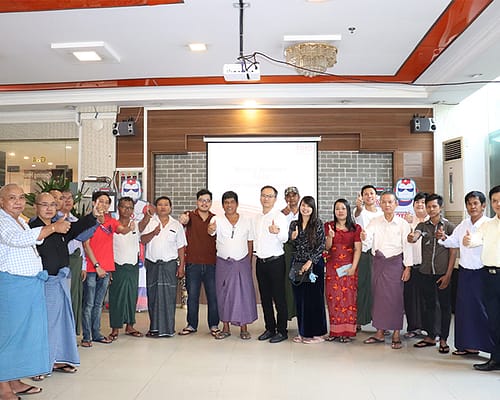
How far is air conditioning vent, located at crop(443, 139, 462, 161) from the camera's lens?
736 cm

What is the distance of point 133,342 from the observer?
5.22 meters

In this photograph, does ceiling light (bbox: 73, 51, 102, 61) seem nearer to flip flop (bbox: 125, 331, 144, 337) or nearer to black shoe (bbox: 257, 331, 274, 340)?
flip flop (bbox: 125, 331, 144, 337)

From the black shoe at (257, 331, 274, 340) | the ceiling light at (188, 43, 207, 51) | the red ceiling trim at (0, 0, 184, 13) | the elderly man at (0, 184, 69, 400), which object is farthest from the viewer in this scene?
the ceiling light at (188, 43, 207, 51)

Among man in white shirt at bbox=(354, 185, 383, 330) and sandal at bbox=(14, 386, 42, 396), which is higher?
man in white shirt at bbox=(354, 185, 383, 330)

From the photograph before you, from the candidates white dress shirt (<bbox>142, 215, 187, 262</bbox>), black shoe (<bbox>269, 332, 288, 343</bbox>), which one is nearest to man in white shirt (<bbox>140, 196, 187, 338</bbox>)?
white dress shirt (<bbox>142, 215, 187, 262</bbox>)

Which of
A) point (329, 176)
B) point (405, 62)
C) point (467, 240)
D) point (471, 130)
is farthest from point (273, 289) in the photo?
point (471, 130)

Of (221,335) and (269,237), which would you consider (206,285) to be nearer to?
(221,335)

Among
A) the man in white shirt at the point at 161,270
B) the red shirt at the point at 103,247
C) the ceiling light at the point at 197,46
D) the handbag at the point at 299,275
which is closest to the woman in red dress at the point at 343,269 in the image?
the handbag at the point at 299,275

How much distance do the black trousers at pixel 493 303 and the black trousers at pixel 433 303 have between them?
569 mm

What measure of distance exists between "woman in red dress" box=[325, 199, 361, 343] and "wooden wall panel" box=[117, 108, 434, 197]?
9.57ft

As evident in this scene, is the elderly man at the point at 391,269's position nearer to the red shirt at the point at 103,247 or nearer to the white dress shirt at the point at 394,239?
the white dress shirt at the point at 394,239

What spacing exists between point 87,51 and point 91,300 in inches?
108

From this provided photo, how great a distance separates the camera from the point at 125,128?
7.86m

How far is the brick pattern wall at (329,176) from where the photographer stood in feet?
25.8
